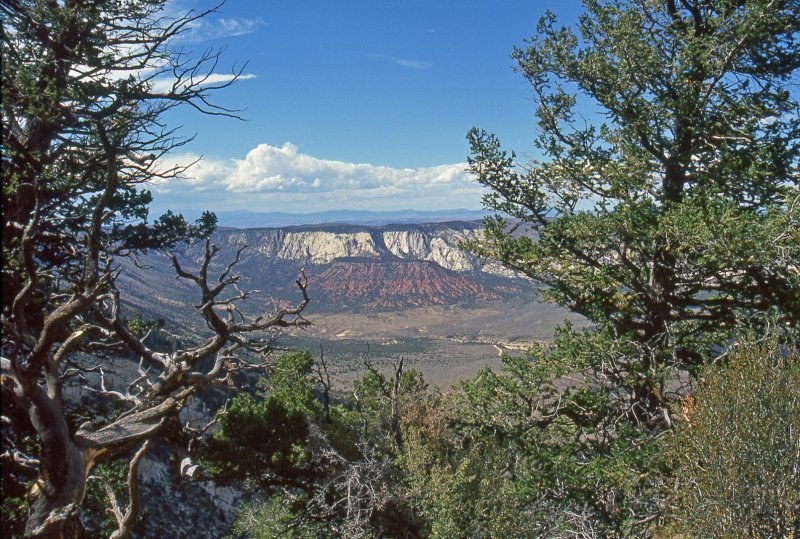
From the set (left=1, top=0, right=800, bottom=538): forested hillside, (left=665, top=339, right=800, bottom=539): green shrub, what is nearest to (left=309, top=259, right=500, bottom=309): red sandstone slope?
(left=1, top=0, right=800, bottom=538): forested hillside

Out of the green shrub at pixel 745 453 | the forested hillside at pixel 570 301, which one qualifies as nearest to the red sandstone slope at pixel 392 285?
the forested hillside at pixel 570 301

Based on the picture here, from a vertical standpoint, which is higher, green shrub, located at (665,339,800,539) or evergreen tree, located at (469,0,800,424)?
evergreen tree, located at (469,0,800,424)

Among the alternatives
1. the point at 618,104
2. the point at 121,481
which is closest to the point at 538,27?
the point at 618,104

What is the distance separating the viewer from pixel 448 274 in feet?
634

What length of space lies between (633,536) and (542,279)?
4641mm

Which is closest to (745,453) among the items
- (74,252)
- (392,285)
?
(74,252)

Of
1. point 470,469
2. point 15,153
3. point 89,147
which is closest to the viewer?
point 15,153

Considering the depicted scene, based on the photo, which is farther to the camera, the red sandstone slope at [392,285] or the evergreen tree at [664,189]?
the red sandstone slope at [392,285]

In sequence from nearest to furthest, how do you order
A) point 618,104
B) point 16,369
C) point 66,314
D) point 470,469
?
point 16,369
point 66,314
point 618,104
point 470,469

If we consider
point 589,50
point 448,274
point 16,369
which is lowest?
point 448,274

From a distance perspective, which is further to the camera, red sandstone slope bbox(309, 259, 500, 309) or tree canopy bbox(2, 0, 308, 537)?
red sandstone slope bbox(309, 259, 500, 309)

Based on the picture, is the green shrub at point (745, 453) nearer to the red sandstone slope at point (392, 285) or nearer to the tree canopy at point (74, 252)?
the tree canopy at point (74, 252)

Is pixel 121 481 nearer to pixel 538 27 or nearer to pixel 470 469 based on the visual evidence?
pixel 470 469

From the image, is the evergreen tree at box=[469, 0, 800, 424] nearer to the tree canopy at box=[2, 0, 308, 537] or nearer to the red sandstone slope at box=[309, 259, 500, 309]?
the tree canopy at box=[2, 0, 308, 537]
